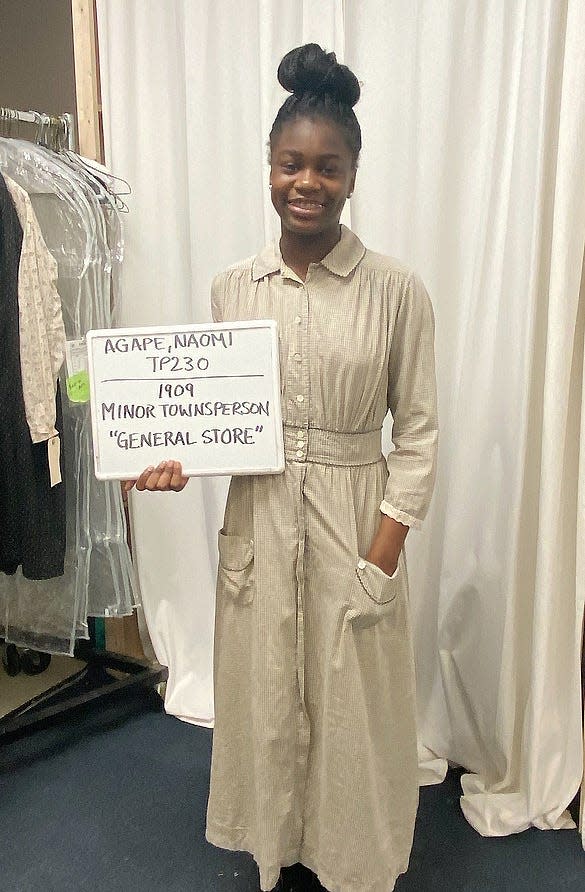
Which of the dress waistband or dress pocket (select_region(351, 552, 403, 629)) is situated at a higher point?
the dress waistband

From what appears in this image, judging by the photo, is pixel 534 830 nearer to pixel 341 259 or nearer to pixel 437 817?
pixel 437 817

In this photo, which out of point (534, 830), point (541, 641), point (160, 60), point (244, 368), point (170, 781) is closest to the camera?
point (244, 368)

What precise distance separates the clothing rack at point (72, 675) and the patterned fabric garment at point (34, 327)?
15.9 inches

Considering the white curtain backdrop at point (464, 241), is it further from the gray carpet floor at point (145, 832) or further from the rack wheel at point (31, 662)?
the rack wheel at point (31, 662)

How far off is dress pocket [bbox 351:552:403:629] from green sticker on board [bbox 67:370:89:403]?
0.73 meters

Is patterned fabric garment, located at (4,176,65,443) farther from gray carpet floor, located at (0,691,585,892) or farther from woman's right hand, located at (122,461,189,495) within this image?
gray carpet floor, located at (0,691,585,892)

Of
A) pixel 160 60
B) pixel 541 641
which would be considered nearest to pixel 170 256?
pixel 160 60

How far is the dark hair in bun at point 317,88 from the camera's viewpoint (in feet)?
3.67

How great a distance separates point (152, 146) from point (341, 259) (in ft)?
3.28

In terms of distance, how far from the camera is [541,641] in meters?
1.52

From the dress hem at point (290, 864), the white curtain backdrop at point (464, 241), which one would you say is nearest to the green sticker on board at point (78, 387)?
the white curtain backdrop at point (464, 241)

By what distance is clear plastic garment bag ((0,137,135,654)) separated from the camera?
175cm

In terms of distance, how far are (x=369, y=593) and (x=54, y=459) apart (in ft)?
2.56

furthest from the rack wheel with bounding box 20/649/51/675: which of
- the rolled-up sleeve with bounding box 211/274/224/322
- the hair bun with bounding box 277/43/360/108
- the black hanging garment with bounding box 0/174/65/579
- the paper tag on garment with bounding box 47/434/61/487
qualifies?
the hair bun with bounding box 277/43/360/108
